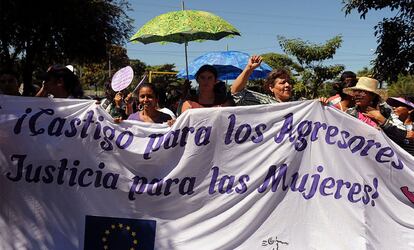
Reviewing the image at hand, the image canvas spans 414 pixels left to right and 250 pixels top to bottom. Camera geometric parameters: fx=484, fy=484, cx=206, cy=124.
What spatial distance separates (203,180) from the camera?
13.2ft

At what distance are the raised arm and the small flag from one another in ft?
4.75

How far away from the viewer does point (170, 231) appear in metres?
3.98

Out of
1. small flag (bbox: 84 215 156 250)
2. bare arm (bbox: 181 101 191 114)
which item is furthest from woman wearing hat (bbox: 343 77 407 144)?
small flag (bbox: 84 215 156 250)

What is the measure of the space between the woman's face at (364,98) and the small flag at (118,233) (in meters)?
2.10

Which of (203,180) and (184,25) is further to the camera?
(184,25)

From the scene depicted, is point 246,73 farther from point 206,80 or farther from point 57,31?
point 57,31

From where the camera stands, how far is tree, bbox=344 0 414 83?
8930mm

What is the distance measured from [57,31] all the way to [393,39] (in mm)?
14173

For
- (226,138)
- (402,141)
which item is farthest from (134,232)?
(402,141)

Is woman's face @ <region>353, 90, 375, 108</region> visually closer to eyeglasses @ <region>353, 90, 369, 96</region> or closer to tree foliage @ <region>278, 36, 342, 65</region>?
eyeglasses @ <region>353, 90, 369, 96</region>

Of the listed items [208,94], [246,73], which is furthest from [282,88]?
[208,94]

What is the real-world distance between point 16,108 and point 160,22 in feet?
10.9
